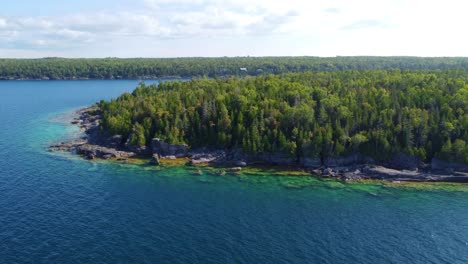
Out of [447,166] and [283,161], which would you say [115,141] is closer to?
[283,161]

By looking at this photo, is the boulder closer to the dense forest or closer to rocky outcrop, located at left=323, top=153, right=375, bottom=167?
the dense forest

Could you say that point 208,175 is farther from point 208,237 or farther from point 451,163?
point 451,163

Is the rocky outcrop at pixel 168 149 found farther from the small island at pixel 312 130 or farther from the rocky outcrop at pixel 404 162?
the rocky outcrop at pixel 404 162

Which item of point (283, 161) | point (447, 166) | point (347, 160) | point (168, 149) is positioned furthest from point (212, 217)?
point (447, 166)

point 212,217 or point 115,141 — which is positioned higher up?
point 115,141

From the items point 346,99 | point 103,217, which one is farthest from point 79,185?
point 346,99

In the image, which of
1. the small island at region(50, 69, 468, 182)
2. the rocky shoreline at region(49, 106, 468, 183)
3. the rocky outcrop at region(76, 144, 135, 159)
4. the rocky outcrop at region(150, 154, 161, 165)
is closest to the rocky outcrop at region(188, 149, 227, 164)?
the rocky shoreline at region(49, 106, 468, 183)
